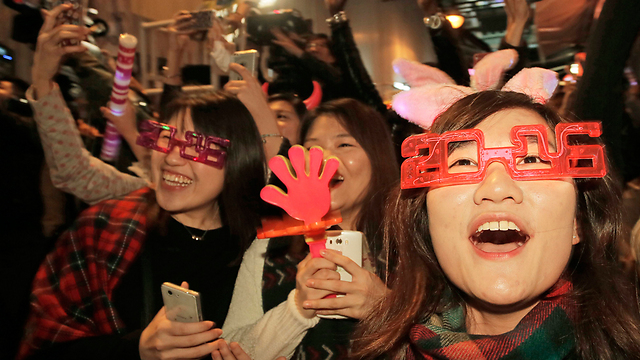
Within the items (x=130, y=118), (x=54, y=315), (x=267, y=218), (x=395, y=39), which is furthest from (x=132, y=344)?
(x=395, y=39)

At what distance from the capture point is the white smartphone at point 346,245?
4.05 ft

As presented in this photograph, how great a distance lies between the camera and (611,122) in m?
1.39

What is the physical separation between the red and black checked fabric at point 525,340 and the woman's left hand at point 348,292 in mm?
204

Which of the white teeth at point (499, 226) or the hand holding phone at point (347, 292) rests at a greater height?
the white teeth at point (499, 226)

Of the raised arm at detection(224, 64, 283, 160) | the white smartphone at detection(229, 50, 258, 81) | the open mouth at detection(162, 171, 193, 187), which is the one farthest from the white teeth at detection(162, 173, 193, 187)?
the white smartphone at detection(229, 50, 258, 81)

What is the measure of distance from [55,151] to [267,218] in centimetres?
75

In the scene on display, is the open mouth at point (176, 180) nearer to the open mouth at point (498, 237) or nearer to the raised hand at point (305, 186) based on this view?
the raised hand at point (305, 186)

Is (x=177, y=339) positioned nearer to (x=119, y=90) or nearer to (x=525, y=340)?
(x=525, y=340)

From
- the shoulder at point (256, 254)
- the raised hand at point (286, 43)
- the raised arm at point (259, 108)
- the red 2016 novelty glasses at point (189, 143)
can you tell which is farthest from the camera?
the raised hand at point (286, 43)

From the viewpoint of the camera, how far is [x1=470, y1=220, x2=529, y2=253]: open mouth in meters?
0.90

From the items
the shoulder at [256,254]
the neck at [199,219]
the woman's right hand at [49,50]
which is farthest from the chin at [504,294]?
the woman's right hand at [49,50]

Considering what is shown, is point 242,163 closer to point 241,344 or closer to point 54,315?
point 241,344

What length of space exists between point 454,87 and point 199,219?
927 millimetres

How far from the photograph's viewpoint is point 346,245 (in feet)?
4.07
